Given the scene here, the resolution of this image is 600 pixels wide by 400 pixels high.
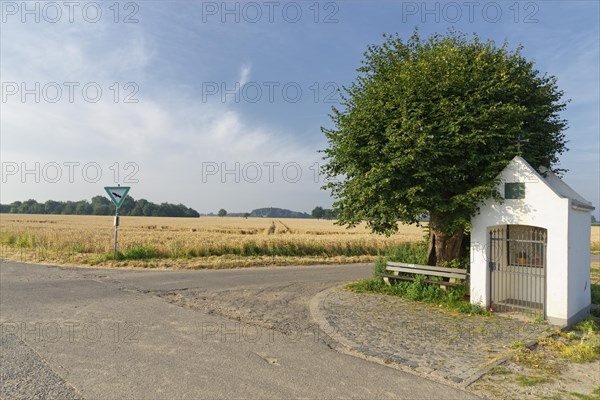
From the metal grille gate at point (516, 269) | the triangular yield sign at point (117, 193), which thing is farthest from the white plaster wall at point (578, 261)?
the triangular yield sign at point (117, 193)

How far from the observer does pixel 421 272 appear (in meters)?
10.4

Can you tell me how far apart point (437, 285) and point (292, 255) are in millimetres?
12095

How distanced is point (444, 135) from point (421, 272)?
3.89 metres

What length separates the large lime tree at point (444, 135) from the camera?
8.60 m

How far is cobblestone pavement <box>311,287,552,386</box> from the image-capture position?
5353 mm

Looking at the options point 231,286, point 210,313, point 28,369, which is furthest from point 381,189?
point 28,369

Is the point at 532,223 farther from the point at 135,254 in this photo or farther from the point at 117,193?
the point at 117,193

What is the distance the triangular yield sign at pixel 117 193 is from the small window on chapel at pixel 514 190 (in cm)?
1586

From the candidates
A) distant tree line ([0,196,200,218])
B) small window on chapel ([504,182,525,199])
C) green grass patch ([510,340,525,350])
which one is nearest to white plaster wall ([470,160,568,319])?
small window on chapel ([504,182,525,199])

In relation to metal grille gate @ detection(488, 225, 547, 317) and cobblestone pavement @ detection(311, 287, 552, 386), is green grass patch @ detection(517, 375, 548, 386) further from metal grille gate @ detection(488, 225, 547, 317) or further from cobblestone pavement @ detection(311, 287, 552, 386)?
metal grille gate @ detection(488, 225, 547, 317)

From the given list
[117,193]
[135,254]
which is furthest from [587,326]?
[117,193]

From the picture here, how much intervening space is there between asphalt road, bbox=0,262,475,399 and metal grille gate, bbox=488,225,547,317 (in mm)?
4757

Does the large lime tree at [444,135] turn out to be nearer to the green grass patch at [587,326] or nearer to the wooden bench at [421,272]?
the wooden bench at [421,272]

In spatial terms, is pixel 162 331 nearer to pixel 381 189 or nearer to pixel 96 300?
pixel 96 300
